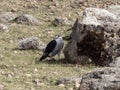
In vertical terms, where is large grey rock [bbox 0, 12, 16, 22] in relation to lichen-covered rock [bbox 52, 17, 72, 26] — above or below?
above

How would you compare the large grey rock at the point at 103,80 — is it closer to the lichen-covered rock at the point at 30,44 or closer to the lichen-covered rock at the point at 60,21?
the lichen-covered rock at the point at 30,44

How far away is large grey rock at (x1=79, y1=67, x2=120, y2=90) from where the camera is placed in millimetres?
6641

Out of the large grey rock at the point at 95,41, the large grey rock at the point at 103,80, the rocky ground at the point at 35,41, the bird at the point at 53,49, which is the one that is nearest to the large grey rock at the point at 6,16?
the rocky ground at the point at 35,41

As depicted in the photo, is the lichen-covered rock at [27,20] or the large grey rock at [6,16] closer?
the lichen-covered rock at [27,20]

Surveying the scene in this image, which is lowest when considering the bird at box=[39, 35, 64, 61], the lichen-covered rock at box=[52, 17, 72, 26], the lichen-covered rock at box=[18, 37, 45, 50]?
the lichen-covered rock at box=[52, 17, 72, 26]

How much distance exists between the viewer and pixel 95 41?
12.0 metres

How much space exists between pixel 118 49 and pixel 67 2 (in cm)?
853

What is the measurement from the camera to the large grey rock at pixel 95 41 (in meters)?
11.8

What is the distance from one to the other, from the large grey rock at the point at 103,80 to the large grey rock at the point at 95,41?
4629mm

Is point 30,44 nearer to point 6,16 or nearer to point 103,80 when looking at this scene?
point 6,16

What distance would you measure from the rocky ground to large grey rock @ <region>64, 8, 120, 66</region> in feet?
0.98

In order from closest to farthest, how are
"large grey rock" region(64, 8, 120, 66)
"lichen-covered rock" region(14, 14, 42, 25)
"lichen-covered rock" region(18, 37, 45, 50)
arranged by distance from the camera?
"large grey rock" region(64, 8, 120, 66), "lichen-covered rock" region(18, 37, 45, 50), "lichen-covered rock" region(14, 14, 42, 25)

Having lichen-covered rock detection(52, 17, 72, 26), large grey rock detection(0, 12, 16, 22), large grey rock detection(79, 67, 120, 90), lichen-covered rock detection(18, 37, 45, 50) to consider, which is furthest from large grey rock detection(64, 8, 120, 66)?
large grey rock detection(0, 12, 16, 22)

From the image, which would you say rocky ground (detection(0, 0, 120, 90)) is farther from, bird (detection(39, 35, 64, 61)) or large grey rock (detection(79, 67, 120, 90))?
large grey rock (detection(79, 67, 120, 90))
